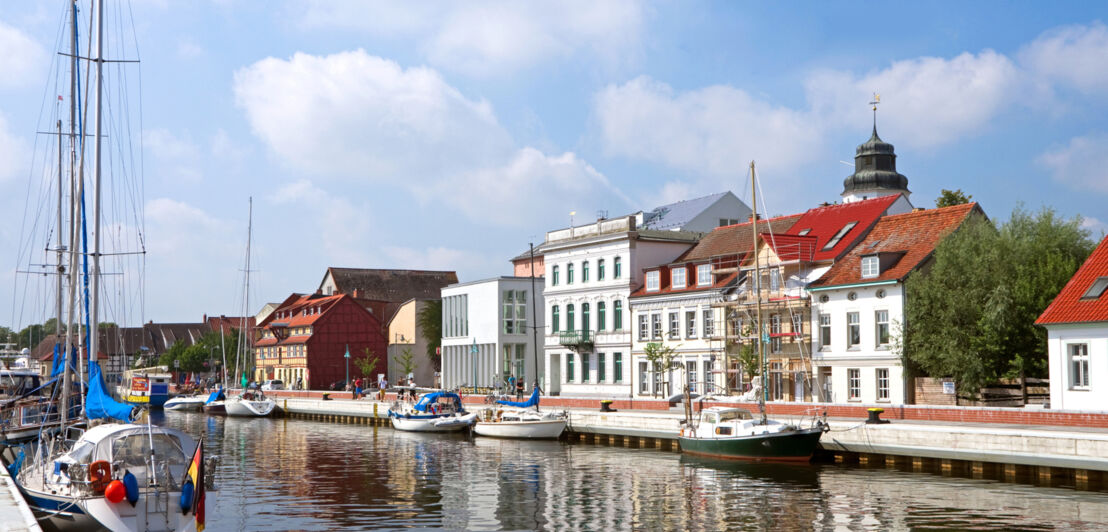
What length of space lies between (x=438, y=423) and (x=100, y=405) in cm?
3401

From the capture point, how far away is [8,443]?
41.8 metres

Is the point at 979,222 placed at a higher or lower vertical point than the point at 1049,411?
higher

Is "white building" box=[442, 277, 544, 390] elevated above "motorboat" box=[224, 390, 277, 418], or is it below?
above

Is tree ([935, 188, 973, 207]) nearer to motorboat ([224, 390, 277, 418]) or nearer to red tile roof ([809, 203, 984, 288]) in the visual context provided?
red tile roof ([809, 203, 984, 288])

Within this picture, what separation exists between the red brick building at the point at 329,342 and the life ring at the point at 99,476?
85.3 meters

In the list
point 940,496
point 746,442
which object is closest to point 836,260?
point 746,442

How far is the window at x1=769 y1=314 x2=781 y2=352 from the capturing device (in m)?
57.6

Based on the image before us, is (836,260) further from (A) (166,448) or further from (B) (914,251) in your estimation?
(A) (166,448)

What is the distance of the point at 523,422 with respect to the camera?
5509 centimetres

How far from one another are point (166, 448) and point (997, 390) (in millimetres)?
36390

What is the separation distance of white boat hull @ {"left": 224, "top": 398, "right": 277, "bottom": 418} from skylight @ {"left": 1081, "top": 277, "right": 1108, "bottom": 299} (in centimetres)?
6260

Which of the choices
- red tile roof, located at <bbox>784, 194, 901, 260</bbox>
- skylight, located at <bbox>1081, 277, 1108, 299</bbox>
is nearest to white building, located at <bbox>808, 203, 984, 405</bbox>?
red tile roof, located at <bbox>784, 194, 901, 260</bbox>

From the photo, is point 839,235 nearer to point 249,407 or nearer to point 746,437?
point 746,437

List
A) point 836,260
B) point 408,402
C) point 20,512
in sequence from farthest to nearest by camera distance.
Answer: point 408,402, point 836,260, point 20,512
